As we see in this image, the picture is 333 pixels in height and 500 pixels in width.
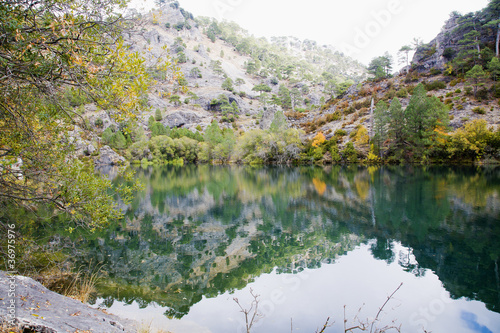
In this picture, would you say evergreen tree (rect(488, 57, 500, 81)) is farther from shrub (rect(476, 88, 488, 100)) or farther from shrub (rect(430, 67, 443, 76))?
shrub (rect(430, 67, 443, 76))

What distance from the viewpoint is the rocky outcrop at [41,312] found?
3957 mm

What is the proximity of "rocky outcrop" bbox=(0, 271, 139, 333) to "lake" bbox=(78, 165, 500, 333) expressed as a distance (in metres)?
1.97

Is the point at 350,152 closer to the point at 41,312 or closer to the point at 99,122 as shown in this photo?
the point at 41,312

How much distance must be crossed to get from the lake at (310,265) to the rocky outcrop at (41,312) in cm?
197

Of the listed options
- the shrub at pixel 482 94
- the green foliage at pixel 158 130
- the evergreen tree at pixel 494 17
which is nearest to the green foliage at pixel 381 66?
the evergreen tree at pixel 494 17

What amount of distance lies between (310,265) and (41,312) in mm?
8872

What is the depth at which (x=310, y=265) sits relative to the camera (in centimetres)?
1100

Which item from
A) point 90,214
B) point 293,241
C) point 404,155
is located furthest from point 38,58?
point 404,155

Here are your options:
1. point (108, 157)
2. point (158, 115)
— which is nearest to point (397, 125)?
point (108, 157)

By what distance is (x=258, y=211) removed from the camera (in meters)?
21.1

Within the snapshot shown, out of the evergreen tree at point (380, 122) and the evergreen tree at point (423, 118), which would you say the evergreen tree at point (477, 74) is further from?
the evergreen tree at point (380, 122)

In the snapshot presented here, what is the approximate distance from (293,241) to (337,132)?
6177 cm

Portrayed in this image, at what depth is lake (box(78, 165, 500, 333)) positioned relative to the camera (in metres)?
7.56

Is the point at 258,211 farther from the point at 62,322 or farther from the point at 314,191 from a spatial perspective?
the point at 62,322
